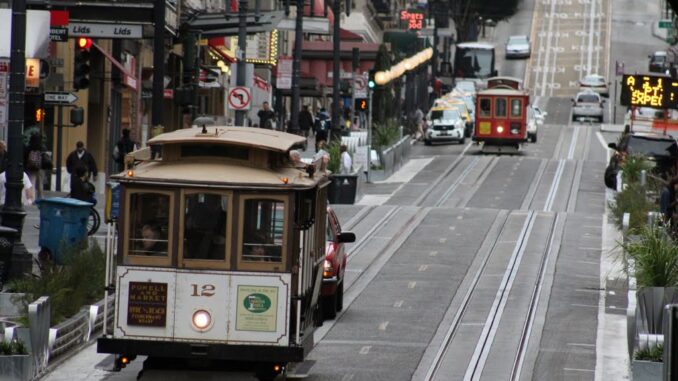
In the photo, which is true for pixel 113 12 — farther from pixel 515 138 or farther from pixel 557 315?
pixel 515 138

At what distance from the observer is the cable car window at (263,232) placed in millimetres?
16328

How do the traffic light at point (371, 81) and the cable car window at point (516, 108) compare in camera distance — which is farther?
the cable car window at point (516, 108)

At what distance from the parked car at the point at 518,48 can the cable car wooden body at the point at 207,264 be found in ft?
340

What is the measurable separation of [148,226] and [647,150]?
3271cm

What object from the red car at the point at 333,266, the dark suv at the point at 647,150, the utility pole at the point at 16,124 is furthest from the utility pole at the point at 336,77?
the utility pole at the point at 16,124

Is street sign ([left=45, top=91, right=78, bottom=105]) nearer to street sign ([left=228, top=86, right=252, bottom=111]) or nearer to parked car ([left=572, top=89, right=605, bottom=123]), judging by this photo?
street sign ([left=228, top=86, right=252, bottom=111])

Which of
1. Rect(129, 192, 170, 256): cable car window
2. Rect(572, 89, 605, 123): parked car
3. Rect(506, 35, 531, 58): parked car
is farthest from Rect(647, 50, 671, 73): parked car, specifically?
Rect(129, 192, 170, 256): cable car window

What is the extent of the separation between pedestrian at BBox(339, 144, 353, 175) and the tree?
83.5 metres

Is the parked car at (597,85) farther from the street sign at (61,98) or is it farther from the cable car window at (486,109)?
the street sign at (61,98)

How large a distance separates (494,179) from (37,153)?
70.8 feet

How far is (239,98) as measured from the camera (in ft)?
127

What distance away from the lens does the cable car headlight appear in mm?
16219

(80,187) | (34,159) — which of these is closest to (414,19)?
(34,159)

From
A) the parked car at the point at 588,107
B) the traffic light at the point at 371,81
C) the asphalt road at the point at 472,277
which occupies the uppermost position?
the traffic light at the point at 371,81
